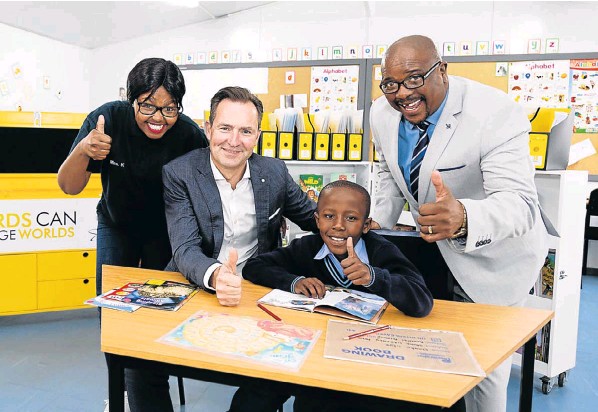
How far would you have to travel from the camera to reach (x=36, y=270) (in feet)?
10.7

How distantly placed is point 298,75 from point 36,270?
2.99m

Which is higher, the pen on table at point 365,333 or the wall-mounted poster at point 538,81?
the wall-mounted poster at point 538,81

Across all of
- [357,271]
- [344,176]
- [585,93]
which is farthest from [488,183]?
[585,93]

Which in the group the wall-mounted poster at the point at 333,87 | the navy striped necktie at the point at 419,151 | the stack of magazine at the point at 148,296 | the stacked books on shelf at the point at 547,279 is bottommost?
the stacked books on shelf at the point at 547,279

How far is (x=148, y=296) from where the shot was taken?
1.46 m

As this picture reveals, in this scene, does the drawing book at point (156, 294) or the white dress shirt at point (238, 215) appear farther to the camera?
the white dress shirt at point (238, 215)

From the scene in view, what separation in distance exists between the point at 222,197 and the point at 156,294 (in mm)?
413

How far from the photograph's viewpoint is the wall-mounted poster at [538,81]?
4922 mm

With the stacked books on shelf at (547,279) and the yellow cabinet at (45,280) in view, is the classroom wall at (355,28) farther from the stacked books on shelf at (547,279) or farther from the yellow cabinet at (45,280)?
the yellow cabinet at (45,280)

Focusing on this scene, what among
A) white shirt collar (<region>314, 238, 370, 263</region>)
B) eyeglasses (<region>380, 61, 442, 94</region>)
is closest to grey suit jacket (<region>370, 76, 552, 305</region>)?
eyeglasses (<region>380, 61, 442, 94</region>)

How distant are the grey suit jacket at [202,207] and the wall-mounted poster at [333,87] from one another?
3.29 meters

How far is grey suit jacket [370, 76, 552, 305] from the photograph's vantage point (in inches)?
56.2

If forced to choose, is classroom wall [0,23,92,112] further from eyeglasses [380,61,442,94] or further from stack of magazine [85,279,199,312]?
eyeglasses [380,61,442,94]

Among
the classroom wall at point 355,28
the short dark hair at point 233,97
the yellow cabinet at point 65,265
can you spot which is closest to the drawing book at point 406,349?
the short dark hair at point 233,97
